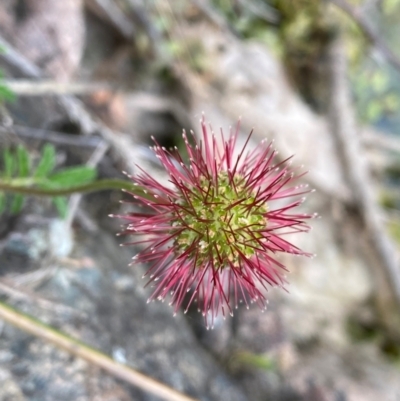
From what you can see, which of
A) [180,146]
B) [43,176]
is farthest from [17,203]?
[180,146]

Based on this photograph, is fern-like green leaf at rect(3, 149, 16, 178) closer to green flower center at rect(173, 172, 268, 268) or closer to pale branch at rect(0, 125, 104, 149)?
pale branch at rect(0, 125, 104, 149)

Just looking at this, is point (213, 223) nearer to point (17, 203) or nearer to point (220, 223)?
point (220, 223)

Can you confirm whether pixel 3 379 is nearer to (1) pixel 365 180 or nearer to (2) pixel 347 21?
(1) pixel 365 180

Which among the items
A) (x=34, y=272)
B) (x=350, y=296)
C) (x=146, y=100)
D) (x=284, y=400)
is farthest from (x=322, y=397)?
(x=146, y=100)

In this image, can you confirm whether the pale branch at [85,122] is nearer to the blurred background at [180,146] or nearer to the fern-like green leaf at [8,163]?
the blurred background at [180,146]

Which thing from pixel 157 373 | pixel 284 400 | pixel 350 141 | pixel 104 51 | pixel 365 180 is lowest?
pixel 157 373

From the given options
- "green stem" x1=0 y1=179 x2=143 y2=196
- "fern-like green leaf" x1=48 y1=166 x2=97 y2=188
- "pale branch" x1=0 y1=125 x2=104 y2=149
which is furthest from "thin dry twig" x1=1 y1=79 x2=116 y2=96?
"green stem" x1=0 y1=179 x2=143 y2=196

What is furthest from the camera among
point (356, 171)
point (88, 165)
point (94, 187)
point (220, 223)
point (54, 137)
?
point (356, 171)

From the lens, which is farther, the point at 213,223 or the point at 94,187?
the point at 94,187
